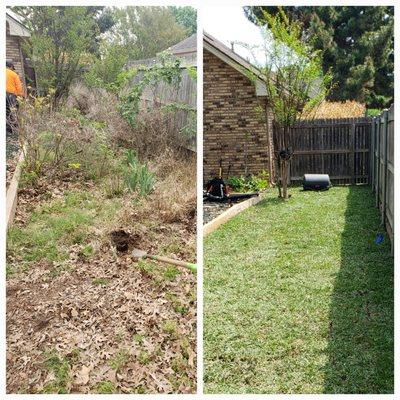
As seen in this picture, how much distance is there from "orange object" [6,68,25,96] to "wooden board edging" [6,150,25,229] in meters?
0.55

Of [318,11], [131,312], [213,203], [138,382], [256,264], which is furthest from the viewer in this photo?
[318,11]

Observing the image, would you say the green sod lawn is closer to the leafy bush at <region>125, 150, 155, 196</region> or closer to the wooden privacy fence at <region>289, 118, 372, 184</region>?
the leafy bush at <region>125, 150, 155, 196</region>

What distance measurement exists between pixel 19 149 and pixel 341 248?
10.1 ft

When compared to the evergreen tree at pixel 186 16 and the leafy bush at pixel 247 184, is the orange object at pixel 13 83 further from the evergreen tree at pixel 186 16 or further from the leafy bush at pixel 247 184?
the leafy bush at pixel 247 184

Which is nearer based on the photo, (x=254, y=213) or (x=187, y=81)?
(x=187, y=81)

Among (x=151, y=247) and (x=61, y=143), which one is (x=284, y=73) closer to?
(x=61, y=143)

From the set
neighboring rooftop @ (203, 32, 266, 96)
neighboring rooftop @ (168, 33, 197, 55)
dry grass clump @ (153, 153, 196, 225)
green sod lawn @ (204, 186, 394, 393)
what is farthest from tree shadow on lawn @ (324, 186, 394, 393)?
neighboring rooftop @ (203, 32, 266, 96)

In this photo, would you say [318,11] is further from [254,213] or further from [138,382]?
[138,382]

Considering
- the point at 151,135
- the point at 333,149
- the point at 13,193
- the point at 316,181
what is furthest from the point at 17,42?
the point at 333,149

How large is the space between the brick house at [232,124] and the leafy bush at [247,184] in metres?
0.28

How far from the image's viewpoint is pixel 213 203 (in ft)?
24.8

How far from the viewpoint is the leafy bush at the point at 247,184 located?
28.7 ft

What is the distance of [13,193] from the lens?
13.0ft

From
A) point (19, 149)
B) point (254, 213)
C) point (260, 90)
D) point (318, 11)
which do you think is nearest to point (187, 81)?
point (19, 149)
